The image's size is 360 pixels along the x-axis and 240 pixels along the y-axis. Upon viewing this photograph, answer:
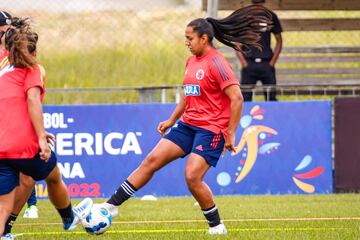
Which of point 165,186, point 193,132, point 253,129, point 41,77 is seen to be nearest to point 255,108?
point 253,129

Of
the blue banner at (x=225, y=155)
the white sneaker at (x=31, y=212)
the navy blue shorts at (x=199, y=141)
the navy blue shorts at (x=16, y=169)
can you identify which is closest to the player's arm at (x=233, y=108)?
the navy blue shorts at (x=199, y=141)

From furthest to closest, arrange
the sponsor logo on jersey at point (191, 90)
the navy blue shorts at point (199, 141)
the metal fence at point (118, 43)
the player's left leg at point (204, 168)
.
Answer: the metal fence at point (118, 43) < the sponsor logo on jersey at point (191, 90) < the navy blue shorts at point (199, 141) < the player's left leg at point (204, 168)

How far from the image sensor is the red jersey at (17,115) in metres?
8.34

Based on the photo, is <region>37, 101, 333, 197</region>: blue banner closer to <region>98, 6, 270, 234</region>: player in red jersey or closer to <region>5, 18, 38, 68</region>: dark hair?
<region>98, 6, 270, 234</region>: player in red jersey

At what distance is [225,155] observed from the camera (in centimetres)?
1578

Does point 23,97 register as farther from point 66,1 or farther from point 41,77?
point 66,1

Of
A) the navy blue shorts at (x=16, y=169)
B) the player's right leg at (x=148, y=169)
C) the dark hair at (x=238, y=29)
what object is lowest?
the player's right leg at (x=148, y=169)

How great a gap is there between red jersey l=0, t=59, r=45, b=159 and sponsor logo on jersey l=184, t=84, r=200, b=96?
1778 mm

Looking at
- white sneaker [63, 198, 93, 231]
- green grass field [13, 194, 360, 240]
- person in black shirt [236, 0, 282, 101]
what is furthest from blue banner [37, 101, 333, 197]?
white sneaker [63, 198, 93, 231]

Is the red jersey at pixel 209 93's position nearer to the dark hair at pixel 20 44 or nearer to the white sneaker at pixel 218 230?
the white sneaker at pixel 218 230

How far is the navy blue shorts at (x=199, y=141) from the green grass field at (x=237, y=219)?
75cm

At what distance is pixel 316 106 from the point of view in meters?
16.0

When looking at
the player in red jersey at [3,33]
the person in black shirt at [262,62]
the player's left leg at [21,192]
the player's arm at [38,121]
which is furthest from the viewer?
the person in black shirt at [262,62]

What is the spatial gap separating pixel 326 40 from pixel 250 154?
8042mm
